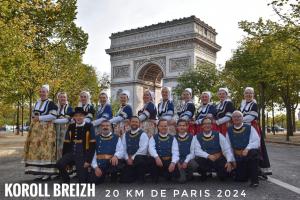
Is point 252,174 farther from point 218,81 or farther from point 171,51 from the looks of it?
point 171,51

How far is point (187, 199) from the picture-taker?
6.12m

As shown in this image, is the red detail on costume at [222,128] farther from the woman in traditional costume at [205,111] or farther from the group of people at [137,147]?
the woman in traditional costume at [205,111]

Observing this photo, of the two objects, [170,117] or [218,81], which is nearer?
[170,117]

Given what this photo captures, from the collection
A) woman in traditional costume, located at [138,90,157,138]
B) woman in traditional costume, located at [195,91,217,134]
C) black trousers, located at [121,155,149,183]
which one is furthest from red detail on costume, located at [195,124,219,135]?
black trousers, located at [121,155,149,183]

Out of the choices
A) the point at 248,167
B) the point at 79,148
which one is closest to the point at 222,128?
the point at 248,167

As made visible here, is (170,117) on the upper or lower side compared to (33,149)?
upper

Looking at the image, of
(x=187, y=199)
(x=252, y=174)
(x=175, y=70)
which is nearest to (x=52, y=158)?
(x=187, y=199)

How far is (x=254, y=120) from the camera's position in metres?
8.58

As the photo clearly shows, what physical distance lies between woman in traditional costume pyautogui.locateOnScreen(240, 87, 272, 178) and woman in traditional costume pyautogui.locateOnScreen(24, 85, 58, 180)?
14.3ft

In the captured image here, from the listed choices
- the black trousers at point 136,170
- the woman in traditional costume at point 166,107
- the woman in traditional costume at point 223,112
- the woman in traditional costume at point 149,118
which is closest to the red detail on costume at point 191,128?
the woman in traditional costume at point 166,107

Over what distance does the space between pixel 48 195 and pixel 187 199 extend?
2.40 metres

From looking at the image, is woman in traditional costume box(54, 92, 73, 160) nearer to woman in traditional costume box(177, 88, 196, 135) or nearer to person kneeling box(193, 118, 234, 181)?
woman in traditional costume box(177, 88, 196, 135)

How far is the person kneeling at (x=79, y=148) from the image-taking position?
772 centimetres

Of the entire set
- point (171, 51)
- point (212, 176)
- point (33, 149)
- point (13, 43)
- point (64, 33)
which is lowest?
point (212, 176)
